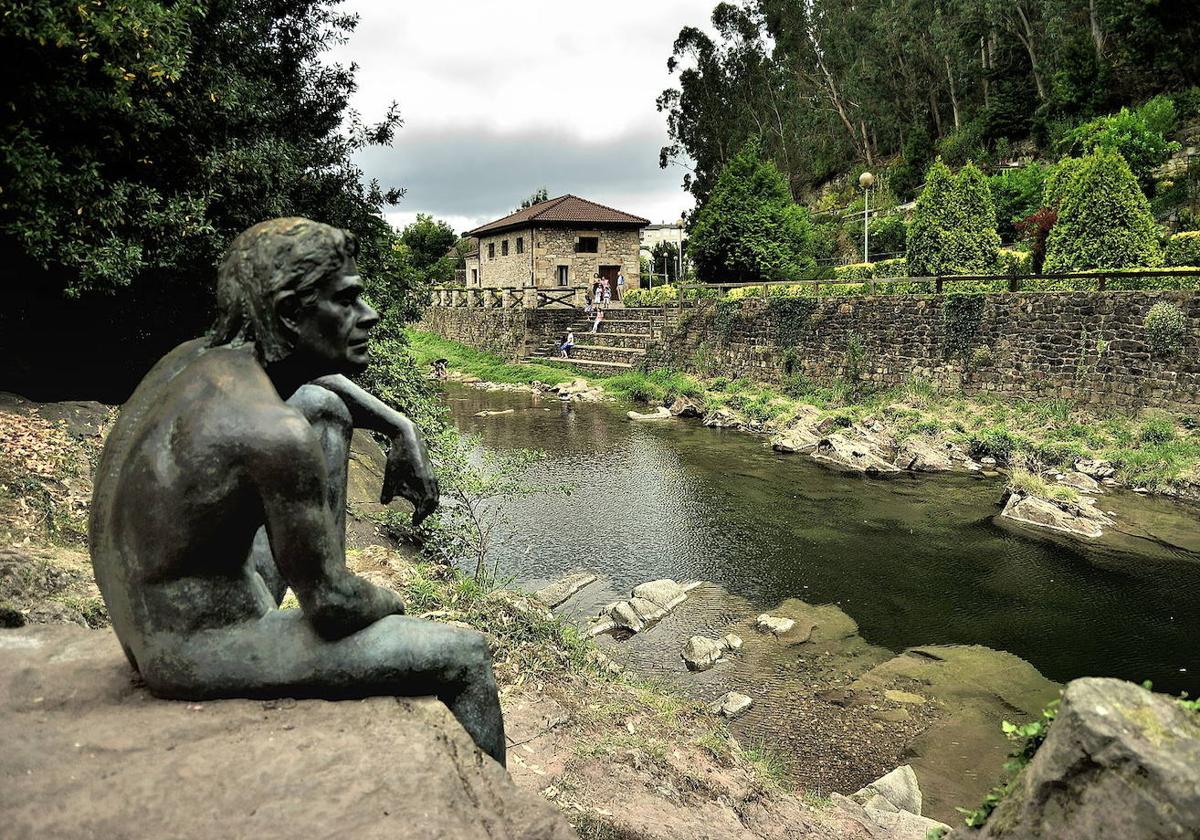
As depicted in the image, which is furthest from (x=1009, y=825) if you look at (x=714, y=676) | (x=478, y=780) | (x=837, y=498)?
(x=837, y=498)

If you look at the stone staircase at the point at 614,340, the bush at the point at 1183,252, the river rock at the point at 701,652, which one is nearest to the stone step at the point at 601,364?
the stone staircase at the point at 614,340

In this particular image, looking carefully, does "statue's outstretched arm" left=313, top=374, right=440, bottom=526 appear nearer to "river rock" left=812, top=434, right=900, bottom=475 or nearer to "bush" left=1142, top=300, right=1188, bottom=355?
"river rock" left=812, top=434, right=900, bottom=475

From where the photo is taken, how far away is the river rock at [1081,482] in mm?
12871

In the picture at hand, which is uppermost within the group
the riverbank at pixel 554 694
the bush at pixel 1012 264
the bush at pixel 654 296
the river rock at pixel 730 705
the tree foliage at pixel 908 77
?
the tree foliage at pixel 908 77

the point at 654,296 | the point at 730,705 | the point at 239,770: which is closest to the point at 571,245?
the point at 654,296

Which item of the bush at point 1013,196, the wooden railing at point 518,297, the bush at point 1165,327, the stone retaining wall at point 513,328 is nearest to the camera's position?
the bush at point 1165,327

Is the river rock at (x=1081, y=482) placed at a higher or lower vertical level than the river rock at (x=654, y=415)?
lower

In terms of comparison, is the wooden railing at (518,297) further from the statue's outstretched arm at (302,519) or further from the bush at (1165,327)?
the statue's outstretched arm at (302,519)

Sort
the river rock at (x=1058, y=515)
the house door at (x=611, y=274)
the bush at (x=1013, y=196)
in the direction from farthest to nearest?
1. the house door at (x=611, y=274)
2. the bush at (x=1013, y=196)
3. the river rock at (x=1058, y=515)

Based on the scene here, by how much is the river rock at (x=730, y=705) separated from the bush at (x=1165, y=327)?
11.5 meters

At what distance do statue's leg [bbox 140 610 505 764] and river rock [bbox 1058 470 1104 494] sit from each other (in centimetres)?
1300

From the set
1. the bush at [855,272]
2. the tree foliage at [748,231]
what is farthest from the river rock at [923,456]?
the tree foliage at [748,231]

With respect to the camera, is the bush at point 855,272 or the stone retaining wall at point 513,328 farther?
the stone retaining wall at point 513,328

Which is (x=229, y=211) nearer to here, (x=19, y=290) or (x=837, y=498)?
(x=19, y=290)
